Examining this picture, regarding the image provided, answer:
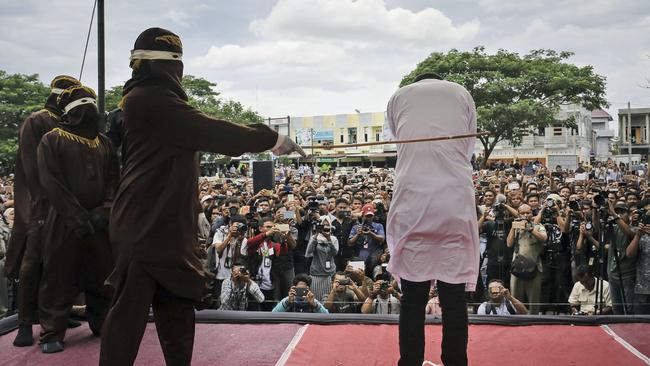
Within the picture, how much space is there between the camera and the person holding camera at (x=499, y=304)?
5613 mm

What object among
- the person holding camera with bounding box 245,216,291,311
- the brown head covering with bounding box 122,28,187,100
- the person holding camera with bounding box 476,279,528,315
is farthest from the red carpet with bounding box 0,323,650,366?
the person holding camera with bounding box 245,216,291,311

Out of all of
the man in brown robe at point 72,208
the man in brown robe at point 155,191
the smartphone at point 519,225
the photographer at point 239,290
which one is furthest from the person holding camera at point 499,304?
the man in brown robe at point 155,191

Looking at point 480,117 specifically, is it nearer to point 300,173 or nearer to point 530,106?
point 530,106

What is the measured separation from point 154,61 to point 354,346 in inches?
78.9

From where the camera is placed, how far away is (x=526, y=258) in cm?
656

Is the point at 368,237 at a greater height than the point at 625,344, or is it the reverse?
the point at 368,237

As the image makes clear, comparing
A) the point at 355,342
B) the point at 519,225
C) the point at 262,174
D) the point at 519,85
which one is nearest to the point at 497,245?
the point at 519,225

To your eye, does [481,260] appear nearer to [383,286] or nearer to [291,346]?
[383,286]

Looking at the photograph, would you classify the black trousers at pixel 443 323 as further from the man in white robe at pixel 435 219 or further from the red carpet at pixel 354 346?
the red carpet at pixel 354 346

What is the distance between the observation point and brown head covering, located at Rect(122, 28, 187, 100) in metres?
2.51

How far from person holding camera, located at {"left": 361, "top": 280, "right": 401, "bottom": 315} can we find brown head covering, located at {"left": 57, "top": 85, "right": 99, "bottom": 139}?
322cm

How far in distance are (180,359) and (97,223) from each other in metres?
1.23

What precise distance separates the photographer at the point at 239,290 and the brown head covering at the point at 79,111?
309 centimetres

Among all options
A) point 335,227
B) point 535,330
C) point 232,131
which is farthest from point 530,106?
point 232,131
